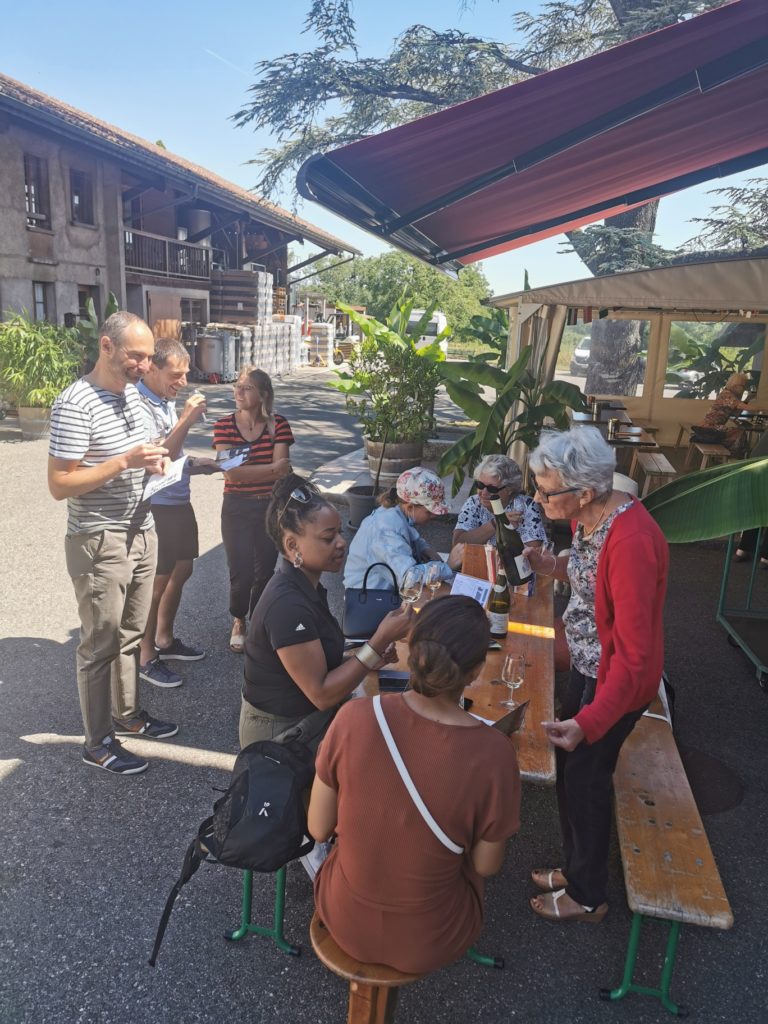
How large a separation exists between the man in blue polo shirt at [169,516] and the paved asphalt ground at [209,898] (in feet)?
0.79

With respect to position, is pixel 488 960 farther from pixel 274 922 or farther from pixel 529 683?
pixel 529 683

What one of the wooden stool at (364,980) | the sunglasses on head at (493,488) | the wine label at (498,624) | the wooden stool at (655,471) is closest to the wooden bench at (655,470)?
the wooden stool at (655,471)

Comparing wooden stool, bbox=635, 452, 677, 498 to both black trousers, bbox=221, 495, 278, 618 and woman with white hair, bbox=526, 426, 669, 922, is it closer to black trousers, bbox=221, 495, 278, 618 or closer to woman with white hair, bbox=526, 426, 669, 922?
black trousers, bbox=221, 495, 278, 618

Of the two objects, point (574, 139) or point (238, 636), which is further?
point (238, 636)

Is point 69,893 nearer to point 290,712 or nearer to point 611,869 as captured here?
point 290,712

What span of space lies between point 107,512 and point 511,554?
2.04m

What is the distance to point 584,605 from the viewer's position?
2979mm

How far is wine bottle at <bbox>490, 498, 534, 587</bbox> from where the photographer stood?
3.81 metres

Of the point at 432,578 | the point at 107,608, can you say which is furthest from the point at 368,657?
the point at 107,608

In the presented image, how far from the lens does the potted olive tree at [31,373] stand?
40.8ft

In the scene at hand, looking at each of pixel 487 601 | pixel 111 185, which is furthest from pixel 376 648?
pixel 111 185

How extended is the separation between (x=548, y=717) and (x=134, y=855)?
1.90m

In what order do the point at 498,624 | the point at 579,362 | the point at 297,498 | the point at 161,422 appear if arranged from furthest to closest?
1. the point at 579,362
2. the point at 161,422
3. the point at 498,624
4. the point at 297,498

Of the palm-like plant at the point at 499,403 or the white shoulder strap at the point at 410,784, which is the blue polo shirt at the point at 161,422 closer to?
the white shoulder strap at the point at 410,784
